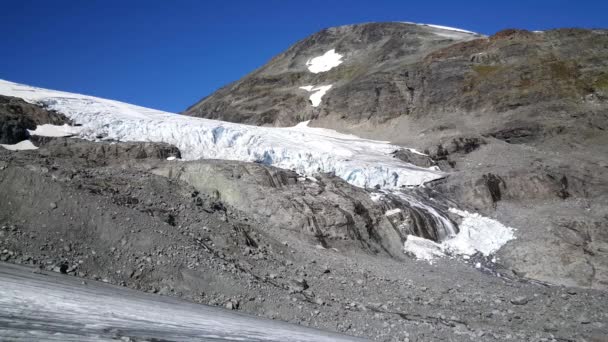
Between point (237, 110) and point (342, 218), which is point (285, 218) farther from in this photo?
point (237, 110)

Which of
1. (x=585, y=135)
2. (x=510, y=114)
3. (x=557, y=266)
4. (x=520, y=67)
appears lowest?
(x=557, y=266)

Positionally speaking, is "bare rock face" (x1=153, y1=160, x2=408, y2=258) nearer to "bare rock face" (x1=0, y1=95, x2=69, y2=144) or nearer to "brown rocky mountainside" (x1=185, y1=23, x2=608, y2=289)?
"brown rocky mountainside" (x1=185, y1=23, x2=608, y2=289)

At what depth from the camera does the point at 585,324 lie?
15.6 meters

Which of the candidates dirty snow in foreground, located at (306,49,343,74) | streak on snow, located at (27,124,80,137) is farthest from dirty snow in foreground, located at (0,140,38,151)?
dirty snow in foreground, located at (306,49,343,74)

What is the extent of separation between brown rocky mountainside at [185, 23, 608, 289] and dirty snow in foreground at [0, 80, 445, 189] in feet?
13.8

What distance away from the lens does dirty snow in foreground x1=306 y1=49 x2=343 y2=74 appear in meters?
75.6

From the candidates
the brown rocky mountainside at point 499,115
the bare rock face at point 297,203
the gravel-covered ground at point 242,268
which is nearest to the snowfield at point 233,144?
the brown rocky mountainside at point 499,115

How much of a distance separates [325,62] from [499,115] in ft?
123

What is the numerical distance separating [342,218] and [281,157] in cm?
1084

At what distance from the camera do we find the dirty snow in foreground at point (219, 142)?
3092 centimetres

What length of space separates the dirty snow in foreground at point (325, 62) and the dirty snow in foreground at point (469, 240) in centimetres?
5030

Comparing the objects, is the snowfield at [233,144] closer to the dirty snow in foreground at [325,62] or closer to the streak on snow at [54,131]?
the streak on snow at [54,131]

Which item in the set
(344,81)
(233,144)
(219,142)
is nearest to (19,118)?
(219,142)

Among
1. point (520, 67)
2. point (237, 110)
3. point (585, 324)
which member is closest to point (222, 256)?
point (585, 324)
